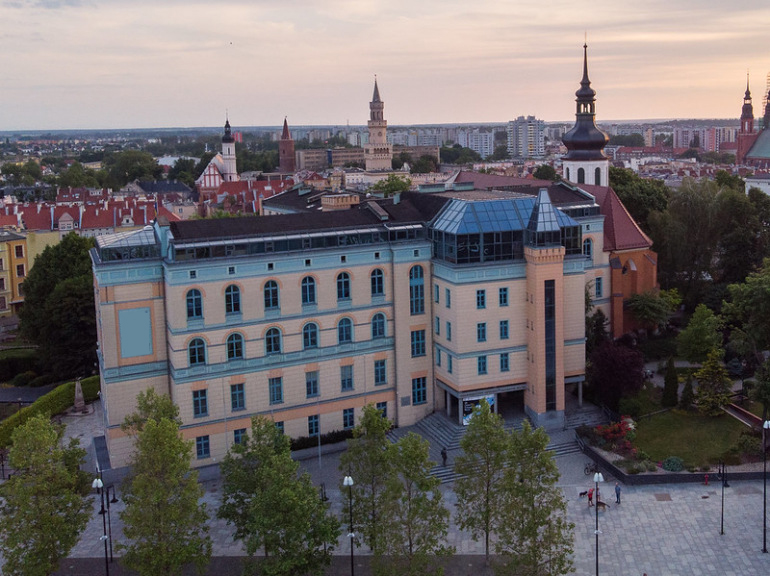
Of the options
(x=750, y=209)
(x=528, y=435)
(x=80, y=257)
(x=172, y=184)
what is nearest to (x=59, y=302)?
(x=80, y=257)

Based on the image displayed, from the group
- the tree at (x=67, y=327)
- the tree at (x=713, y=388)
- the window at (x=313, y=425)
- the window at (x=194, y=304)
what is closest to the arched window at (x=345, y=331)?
the window at (x=313, y=425)

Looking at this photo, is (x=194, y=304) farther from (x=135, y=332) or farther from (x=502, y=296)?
(x=502, y=296)

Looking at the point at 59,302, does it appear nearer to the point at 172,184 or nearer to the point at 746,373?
the point at 746,373

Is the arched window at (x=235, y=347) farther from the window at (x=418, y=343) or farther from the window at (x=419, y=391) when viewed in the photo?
the window at (x=419, y=391)

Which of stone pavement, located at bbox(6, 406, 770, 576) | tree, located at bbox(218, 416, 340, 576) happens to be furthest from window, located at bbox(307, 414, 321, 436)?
tree, located at bbox(218, 416, 340, 576)

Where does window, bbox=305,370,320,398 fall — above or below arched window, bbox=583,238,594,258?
below

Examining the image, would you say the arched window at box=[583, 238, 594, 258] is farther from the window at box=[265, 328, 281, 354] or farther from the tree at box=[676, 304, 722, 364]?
the window at box=[265, 328, 281, 354]

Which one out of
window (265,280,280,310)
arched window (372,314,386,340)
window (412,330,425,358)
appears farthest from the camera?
window (412,330,425,358)

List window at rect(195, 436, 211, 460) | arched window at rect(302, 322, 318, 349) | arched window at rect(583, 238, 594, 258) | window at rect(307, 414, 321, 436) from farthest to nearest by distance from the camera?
arched window at rect(583, 238, 594, 258) → window at rect(307, 414, 321, 436) → arched window at rect(302, 322, 318, 349) → window at rect(195, 436, 211, 460)
